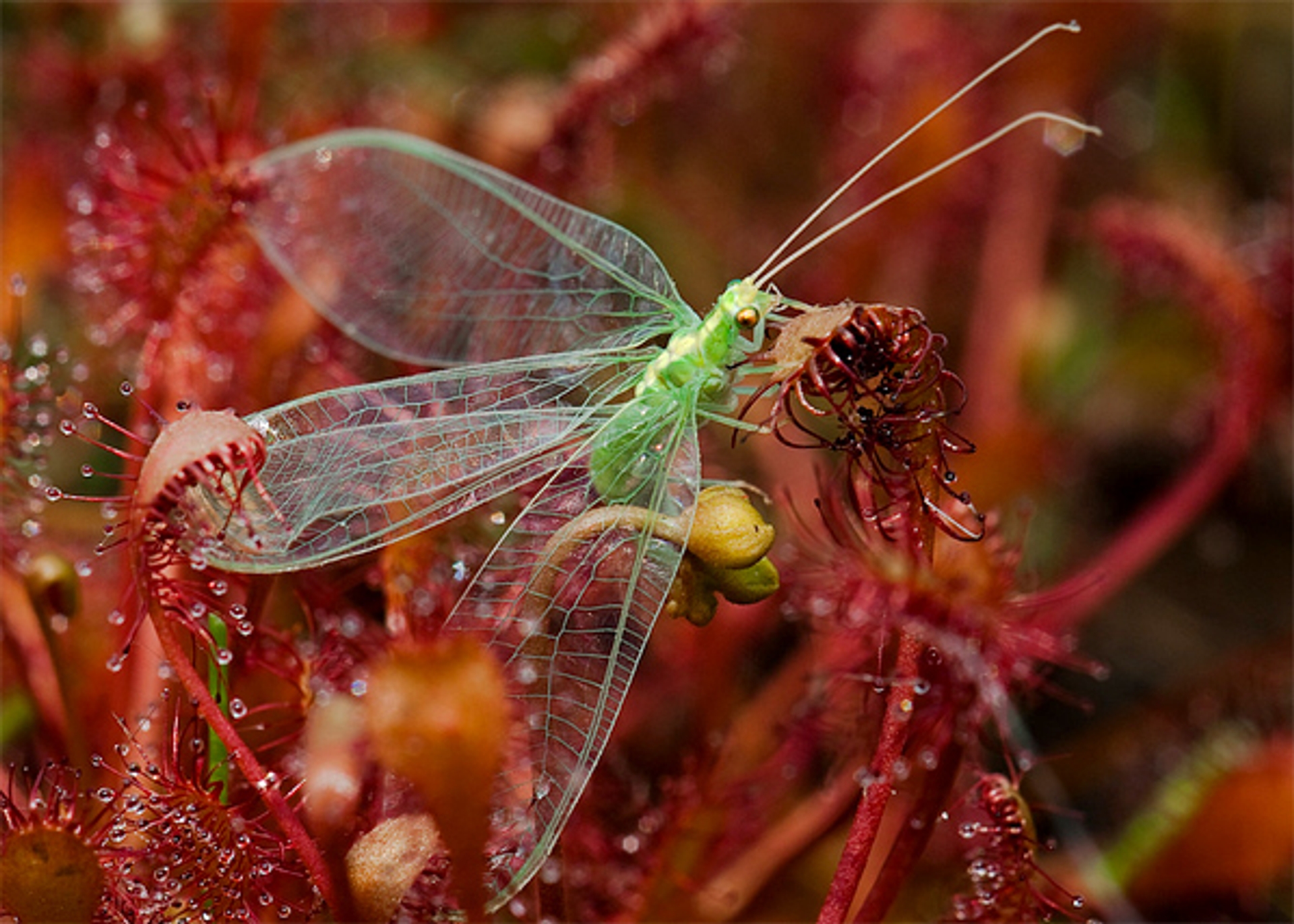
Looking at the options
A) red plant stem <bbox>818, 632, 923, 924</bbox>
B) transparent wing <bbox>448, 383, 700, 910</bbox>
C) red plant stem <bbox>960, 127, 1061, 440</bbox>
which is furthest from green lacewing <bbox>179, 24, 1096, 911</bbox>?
red plant stem <bbox>960, 127, 1061, 440</bbox>

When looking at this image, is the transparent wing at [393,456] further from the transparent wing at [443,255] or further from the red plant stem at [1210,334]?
the red plant stem at [1210,334]

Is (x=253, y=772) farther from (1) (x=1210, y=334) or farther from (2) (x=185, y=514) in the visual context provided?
(1) (x=1210, y=334)

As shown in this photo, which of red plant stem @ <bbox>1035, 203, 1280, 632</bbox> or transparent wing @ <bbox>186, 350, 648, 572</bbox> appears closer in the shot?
transparent wing @ <bbox>186, 350, 648, 572</bbox>

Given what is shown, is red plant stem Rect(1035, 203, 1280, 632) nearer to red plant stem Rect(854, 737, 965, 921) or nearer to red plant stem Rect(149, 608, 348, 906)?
red plant stem Rect(854, 737, 965, 921)

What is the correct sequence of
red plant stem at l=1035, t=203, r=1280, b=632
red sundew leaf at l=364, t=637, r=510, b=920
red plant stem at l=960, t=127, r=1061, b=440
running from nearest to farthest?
red sundew leaf at l=364, t=637, r=510, b=920
red plant stem at l=1035, t=203, r=1280, b=632
red plant stem at l=960, t=127, r=1061, b=440

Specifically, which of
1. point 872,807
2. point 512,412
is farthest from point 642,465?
point 872,807

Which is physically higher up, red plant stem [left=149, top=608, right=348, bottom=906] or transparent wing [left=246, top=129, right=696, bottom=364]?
transparent wing [left=246, top=129, right=696, bottom=364]

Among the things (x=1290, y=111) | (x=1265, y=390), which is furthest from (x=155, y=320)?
(x=1290, y=111)
